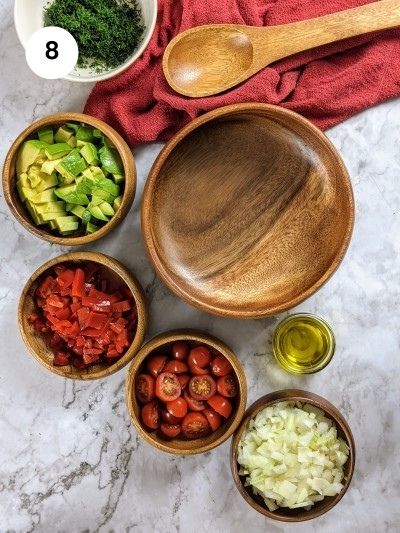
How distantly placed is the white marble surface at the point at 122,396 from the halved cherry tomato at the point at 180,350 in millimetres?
87

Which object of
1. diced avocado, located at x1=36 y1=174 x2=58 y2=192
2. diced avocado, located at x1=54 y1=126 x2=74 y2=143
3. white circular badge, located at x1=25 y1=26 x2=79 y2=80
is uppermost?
white circular badge, located at x1=25 y1=26 x2=79 y2=80

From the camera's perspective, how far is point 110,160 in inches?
59.4

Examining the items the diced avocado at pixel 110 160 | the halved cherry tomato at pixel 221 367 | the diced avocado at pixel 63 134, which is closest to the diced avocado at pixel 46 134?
the diced avocado at pixel 63 134

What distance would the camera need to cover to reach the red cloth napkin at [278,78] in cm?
159

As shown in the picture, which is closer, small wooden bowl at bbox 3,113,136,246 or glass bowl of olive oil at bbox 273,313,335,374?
small wooden bowl at bbox 3,113,136,246

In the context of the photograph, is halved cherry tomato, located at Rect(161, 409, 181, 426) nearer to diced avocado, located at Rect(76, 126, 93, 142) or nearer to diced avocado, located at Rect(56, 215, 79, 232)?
diced avocado, located at Rect(56, 215, 79, 232)

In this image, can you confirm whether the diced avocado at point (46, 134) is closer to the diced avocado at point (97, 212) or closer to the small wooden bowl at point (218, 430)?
the diced avocado at point (97, 212)

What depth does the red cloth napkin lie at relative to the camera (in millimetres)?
1591

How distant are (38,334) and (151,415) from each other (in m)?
A: 0.31

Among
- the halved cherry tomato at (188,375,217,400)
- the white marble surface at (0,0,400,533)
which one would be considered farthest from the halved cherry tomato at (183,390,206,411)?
the white marble surface at (0,0,400,533)

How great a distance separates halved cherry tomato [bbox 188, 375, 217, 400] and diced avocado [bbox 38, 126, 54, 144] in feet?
2.01

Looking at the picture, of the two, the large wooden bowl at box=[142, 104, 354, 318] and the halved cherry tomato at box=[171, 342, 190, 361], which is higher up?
the large wooden bowl at box=[142, 104, 354, 318]

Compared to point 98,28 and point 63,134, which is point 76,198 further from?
point 98,28

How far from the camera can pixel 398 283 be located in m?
1.66
